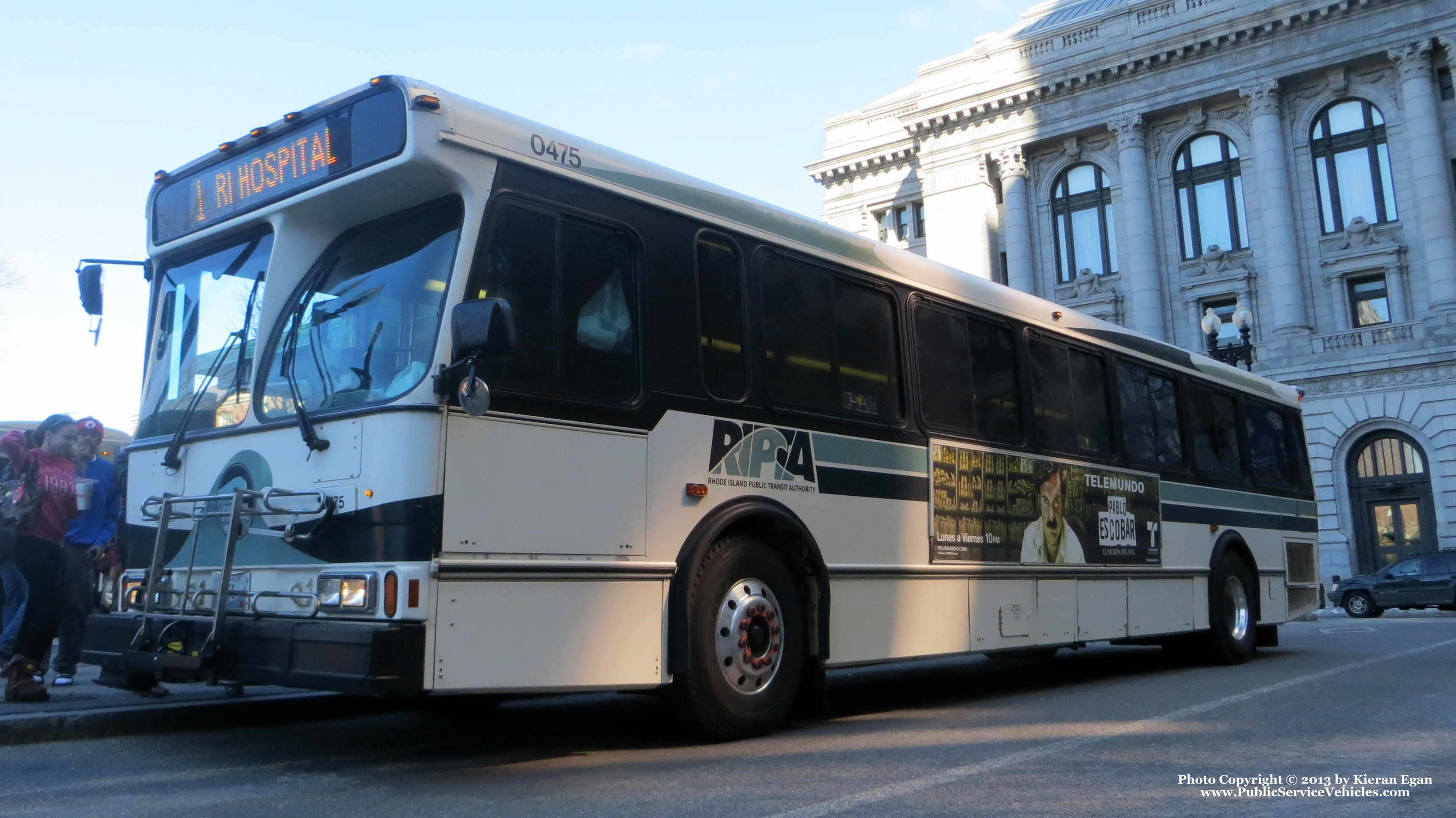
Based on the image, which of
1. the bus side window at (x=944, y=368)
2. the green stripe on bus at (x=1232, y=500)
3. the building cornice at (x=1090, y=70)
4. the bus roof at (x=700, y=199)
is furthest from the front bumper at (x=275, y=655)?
the building cornice at (x=1090, y=70)

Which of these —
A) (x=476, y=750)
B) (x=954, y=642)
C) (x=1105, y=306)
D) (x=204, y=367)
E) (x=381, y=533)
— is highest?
(x=1105, y=306)

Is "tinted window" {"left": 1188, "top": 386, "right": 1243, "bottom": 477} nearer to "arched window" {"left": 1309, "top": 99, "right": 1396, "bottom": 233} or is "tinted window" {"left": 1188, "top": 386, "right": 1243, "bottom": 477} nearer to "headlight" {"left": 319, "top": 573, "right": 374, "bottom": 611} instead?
"headlight" {"left": 319, "top": 573, "right": 374, "bottom": 611}

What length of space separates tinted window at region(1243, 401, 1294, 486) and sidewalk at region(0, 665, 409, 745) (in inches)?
382

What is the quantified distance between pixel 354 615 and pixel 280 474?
35.9 inches

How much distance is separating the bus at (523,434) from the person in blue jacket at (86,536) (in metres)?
1.61

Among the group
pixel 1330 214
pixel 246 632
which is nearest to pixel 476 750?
pixel 246 632

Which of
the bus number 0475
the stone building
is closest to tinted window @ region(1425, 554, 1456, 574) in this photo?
the stone building

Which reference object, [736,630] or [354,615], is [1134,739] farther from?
[354,615]

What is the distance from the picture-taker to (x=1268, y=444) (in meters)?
13.5

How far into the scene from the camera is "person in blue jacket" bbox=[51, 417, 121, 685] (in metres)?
7.90

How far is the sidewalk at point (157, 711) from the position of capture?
6.31m

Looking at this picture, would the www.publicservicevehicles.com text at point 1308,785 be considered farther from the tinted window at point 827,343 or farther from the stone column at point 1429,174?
the stone column at point 1429,174

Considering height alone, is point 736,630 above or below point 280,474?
below

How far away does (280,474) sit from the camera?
556 centimetres
